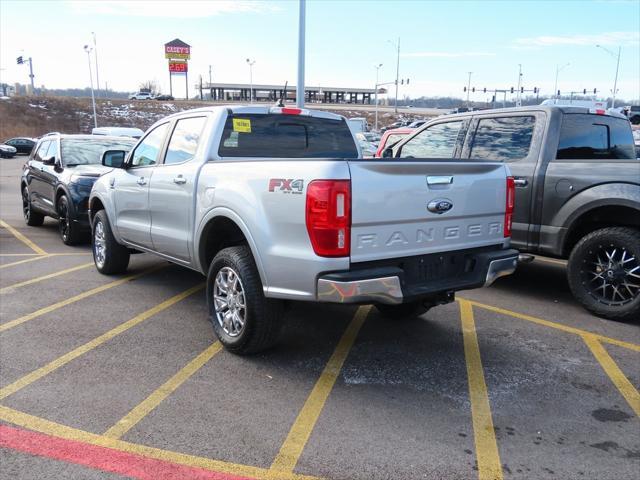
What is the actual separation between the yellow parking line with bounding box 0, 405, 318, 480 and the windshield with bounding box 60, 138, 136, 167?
6421 millimetres

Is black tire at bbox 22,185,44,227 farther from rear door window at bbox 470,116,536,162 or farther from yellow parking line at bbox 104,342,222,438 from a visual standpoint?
rear door window at bbox 470,116,536,162

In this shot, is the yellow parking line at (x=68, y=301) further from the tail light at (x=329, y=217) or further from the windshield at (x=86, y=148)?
the tail light at (x=329, y=217)

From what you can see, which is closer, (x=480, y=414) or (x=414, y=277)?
(x=480, y=414)

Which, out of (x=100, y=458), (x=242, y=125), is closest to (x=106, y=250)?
(x=242, y=125)

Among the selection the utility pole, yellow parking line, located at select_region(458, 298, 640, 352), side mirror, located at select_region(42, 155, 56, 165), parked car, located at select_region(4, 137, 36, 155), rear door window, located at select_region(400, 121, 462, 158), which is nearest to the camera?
yellow parking line, located at select_region(458, 298, 640, 352)

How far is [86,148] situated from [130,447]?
7.64 metres

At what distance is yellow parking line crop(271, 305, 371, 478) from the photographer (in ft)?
9.96

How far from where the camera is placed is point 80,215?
8477mm

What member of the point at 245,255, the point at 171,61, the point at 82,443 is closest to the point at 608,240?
the point at 245,255

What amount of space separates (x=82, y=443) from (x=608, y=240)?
4.82m

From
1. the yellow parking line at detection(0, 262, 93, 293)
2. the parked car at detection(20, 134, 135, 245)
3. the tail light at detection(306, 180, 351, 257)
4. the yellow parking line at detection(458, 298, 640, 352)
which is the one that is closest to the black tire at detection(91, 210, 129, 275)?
the yellow parking line at detection(0, 262, 93, 293)

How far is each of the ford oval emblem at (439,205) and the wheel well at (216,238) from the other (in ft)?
5.00

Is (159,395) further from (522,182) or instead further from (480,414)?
(522,182)

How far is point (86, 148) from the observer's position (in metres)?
9.63
